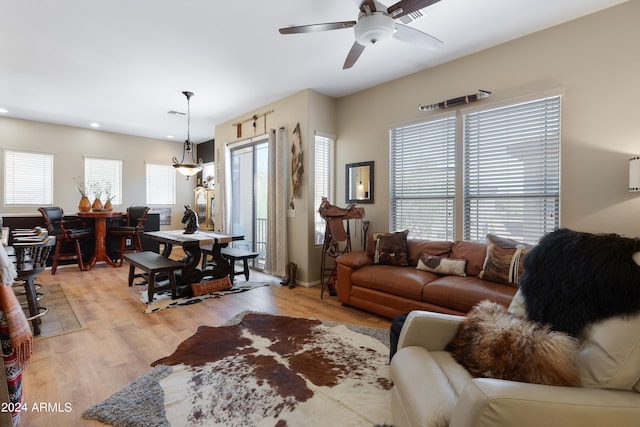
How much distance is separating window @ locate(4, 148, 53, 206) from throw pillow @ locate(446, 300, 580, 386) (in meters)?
8.06

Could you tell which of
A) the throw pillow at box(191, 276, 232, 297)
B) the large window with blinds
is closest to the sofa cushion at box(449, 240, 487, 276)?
the large window with blinds

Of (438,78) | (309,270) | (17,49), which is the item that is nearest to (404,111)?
(438,78)

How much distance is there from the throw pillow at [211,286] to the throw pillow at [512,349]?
3248 millimetres

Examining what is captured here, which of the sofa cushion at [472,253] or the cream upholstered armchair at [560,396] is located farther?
the sofa cushion at [472,253]

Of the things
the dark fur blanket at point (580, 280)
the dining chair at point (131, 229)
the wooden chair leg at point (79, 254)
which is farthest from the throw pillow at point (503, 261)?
the wooden chair leg at point (79, 254)

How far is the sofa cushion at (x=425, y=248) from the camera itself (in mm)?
3312

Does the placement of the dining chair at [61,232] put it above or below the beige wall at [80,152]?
below

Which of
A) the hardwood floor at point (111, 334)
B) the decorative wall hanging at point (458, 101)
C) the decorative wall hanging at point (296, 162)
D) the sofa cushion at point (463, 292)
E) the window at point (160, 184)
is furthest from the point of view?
the window at point (160, 184)

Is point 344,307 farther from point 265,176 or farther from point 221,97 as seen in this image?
point 221,97

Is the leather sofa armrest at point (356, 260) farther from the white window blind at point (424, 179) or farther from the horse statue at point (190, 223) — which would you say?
the horse statue at point (190, 223)

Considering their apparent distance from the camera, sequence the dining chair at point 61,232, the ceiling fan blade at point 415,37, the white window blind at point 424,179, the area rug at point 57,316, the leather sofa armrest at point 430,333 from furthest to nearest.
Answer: the dining chair at point 61,232
the white window blind at point 424,179
the area rug at point 57,316
the ceiling fan blade at point 415,37
the leather sofa armrest at point 430,333

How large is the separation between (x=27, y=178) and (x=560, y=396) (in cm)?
851

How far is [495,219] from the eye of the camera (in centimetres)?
325

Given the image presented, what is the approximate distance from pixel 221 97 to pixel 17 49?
2.28 meters
